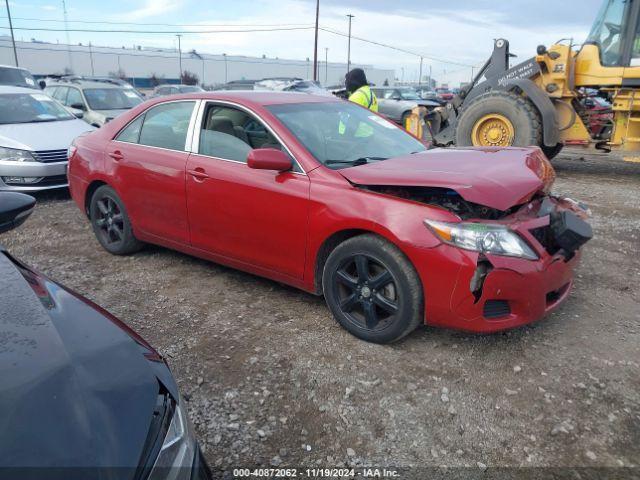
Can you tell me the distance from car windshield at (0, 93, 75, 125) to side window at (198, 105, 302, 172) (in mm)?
5386

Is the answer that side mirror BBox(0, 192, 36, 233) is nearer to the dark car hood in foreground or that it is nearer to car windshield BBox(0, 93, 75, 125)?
the dark car hood in foreground

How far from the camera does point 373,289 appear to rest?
3168mm

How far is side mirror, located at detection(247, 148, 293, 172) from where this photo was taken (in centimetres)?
334

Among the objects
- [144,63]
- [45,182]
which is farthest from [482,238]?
[144,63]

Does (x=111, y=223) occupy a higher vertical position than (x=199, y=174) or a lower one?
lower

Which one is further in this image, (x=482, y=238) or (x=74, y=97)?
(x=74, y=97)

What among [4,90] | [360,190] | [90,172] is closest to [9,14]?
[4,90]

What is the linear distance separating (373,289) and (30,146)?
6.07 meters

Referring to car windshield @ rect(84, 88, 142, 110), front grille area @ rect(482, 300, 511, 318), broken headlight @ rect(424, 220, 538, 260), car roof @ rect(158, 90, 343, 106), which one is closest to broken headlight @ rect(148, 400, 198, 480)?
broken headlight @ rect(424, 220, 538, 260)

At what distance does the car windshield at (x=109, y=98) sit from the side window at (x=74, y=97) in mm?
197

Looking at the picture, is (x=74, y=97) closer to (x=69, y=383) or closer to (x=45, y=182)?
(x=45, y=182)

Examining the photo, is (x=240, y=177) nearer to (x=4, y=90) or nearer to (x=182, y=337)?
(x=182, y=337)

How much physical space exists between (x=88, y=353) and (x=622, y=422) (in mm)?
2523

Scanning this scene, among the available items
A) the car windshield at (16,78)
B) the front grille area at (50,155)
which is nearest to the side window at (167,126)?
the front grille area at (50,155)
